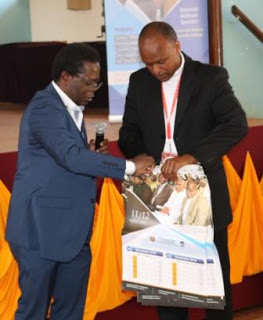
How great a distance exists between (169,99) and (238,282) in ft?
4.59

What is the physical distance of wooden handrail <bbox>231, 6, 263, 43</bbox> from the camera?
13.6 ft

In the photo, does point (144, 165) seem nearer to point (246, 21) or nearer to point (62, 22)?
point (246, 21)

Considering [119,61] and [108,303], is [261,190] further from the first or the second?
[119,61]

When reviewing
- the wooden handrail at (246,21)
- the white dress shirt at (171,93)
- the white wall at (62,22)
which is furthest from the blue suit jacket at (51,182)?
the white wall at (62,22)

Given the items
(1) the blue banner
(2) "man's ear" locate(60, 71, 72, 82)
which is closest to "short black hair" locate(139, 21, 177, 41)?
(2) "man's ear" locate(60, 71, 72, 82)

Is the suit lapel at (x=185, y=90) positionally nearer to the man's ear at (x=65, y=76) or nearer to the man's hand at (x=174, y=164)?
the man's hand at (x=174, y=164)

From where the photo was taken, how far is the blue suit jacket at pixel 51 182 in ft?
A: 6.42

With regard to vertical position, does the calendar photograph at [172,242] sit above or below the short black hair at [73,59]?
below

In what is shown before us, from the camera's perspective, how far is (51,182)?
6.64 ft

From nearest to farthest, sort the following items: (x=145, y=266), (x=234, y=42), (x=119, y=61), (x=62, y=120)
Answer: (x=62, y=120) < (x=145, y=266) < (x=119, y=61) < (x=234, y=42)

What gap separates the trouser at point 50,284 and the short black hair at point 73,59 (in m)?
0.62

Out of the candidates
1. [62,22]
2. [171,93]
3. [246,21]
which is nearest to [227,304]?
[171,93]

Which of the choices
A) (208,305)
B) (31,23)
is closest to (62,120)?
(208,305)

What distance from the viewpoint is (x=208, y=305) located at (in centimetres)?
208
